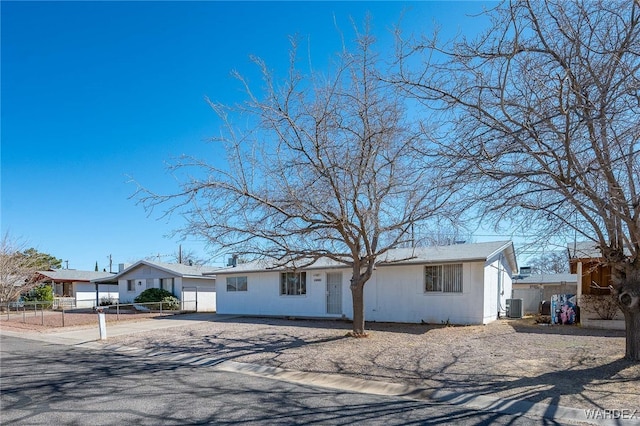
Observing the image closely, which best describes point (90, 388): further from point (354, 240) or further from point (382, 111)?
point (382, 111)

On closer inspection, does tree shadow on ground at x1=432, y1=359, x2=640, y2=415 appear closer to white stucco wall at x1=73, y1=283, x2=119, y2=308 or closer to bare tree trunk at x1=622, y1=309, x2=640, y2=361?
bare tree trunk at x1=622, y1=309, x2=640, y2=361

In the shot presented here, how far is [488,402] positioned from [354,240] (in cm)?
651

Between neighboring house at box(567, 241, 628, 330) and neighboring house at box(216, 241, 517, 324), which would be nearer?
neighboring house at box(567, 241, 628, 330)

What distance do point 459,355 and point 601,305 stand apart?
7196mm

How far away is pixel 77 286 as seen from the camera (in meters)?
43.9

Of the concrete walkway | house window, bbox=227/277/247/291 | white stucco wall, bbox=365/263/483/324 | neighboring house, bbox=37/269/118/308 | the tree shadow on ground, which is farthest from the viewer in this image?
neighboring house, bbox=37/269/118/308

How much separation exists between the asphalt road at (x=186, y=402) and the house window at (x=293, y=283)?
11234mm

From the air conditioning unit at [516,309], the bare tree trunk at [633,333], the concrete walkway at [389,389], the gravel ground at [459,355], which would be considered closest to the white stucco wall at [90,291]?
the gravel ground at [459,355]

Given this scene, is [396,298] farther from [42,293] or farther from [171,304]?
[42,293]

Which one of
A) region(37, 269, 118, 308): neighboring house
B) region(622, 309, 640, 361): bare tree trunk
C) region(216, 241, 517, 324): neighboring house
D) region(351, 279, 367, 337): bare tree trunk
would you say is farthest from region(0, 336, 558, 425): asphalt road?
region(37, 269, 118, 308): neighboring house

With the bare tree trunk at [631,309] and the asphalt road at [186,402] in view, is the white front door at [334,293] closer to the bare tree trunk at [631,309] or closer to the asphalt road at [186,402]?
the asphalt road at [186,402]

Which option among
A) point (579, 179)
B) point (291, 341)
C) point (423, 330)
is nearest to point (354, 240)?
point (291, 341)

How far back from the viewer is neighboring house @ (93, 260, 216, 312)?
29.5 meters

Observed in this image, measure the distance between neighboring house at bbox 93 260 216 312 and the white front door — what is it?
1071cm
